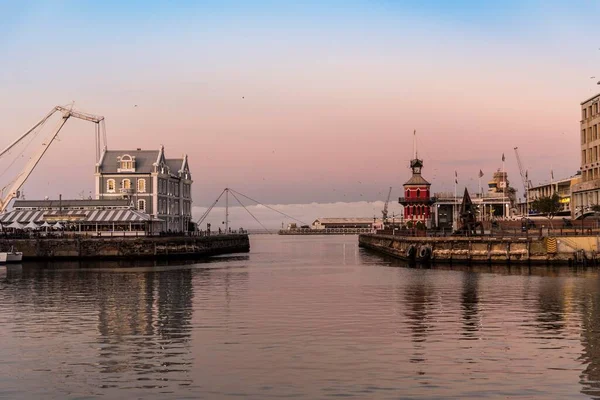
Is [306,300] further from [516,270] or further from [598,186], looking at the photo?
[598,186]

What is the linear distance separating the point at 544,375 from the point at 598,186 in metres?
100

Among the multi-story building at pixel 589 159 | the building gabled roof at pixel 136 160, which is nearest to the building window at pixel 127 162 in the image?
the building gabled roof at pixel 136 160

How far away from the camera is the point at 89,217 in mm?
134750

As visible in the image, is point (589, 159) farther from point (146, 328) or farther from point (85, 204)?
point (146, 328)

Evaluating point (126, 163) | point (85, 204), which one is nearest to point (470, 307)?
point (85, 204)

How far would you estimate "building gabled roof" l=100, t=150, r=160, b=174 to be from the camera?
6014 inches

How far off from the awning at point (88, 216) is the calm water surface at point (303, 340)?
62.9 meters

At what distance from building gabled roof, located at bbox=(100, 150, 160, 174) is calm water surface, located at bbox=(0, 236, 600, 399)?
275ft

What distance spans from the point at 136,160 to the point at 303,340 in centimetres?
12161

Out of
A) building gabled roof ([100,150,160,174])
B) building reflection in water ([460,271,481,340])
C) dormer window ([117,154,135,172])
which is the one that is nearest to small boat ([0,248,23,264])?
dormer window ([117,154,135,172])

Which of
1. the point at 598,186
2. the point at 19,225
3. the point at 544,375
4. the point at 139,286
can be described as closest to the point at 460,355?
the point at 544,375

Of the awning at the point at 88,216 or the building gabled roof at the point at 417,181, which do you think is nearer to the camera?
the awning at the point at 88,216

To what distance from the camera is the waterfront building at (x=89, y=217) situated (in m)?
133

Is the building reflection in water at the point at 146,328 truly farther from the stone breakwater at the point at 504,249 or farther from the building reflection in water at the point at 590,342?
the stone breakwater at the point at 504,249
